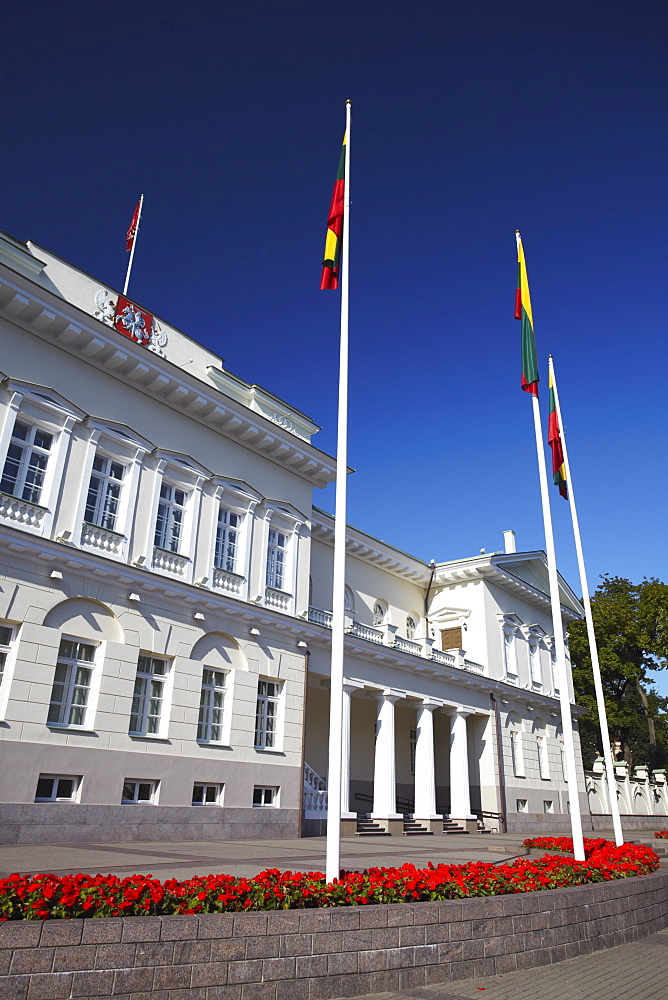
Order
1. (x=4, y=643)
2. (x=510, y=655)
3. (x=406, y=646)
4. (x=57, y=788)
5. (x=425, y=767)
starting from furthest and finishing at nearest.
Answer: (x=510, y=655), (x=406, y=646), (x=425, y=767), (x=57, y=788), (x=4, y=643)

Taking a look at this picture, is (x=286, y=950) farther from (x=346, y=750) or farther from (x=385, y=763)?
(x=385, y=763)

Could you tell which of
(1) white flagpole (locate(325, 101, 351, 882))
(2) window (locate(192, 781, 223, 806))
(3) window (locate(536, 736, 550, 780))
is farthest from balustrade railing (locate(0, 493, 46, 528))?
(3) window (locate(536, 736, 550, 780))

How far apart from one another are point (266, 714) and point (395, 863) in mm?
8495

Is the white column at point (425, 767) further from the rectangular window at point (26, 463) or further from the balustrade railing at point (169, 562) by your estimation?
the rectangular window at point (26, 463)

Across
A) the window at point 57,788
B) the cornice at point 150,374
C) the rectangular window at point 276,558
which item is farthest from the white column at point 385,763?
the window at point 57,788

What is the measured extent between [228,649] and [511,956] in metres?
13.5

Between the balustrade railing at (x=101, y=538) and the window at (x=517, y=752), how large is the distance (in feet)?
75.6

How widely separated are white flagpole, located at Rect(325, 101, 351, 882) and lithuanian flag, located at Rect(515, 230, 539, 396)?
529 cm

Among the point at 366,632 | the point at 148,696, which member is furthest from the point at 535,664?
the point at 148,696

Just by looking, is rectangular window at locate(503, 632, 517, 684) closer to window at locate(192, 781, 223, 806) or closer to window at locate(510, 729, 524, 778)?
window at locate(510, 729, 524, 778)

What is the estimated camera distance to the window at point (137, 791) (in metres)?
16.5

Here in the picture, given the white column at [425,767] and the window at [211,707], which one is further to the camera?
the white column at [425,767]

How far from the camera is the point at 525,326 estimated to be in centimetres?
1546

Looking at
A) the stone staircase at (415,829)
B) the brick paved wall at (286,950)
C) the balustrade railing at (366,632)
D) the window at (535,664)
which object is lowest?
the brick paved wall at (286,950)
